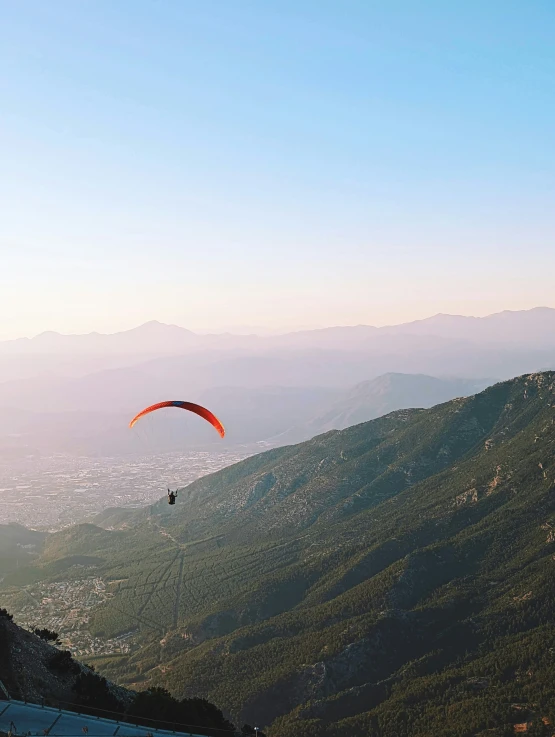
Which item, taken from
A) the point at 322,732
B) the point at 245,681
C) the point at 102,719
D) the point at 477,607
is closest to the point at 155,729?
the point at 102,719

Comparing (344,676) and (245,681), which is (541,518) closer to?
(344,676)

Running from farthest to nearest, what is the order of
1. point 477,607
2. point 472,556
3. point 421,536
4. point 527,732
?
point 421,536 → point 472,556 → point 477,607 → point 527,732

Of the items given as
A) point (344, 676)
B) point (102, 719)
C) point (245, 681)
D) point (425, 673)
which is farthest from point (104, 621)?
point (102, 719)

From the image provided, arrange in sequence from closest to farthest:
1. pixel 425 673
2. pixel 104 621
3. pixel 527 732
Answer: pixel 527 732
pixel 425 673
pixel 104 621

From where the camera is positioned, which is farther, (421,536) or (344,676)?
(421,536)

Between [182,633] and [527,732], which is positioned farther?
[182,633]

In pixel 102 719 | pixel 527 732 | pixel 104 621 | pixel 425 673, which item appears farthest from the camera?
pixel 104 621

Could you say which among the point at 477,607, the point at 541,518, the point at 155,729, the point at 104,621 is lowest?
the point at 104,621

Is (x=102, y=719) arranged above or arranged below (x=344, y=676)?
above

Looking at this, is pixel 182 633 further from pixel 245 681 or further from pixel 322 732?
pixel 322 732
